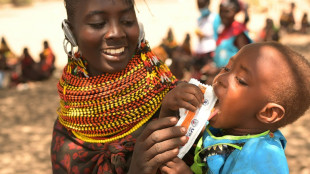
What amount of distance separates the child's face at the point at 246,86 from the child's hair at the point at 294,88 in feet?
0.11

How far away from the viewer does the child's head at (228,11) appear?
505 cm

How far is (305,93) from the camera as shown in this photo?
1428 mm

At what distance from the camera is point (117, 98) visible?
1643 mm

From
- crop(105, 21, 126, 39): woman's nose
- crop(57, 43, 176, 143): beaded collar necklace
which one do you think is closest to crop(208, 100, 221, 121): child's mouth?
crop(57, 43, 176, 143): beaded collar necklace

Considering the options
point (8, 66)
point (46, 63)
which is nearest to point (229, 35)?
point (46, 63)

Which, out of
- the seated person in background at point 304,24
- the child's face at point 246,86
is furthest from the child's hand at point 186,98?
the seated person in background at point 304,24

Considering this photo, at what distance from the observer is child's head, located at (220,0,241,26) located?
505 cm

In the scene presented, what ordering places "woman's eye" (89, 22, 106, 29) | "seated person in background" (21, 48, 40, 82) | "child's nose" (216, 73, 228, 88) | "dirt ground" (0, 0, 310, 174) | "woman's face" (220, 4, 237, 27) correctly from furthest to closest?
1. "seated person in background" (21, 48, 40, 82)
2. "dirt ground" (0, 0, 310, 174)
3. "woman's face" (220, 4, 237, 27)
4. "woman's eye" (89, 22, 106, 29)
5. "child's nose" (216, 73, 228, 88)

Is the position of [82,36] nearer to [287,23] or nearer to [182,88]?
[182,88]

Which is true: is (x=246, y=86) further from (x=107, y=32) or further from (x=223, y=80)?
(x=107, y=32)

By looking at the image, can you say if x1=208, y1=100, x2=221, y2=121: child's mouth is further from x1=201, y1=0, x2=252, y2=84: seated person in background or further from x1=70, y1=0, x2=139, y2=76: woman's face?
x1=201, y1=0, x2=252, y2=84: seated person in background

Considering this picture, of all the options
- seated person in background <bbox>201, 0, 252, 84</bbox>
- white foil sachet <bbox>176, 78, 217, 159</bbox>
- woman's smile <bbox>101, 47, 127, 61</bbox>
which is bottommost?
seated person in background <bbox>201, 0, 252, 84</bbox>

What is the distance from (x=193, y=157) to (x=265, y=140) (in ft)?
1.20

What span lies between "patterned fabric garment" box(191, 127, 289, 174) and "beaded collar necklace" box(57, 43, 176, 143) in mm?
329
